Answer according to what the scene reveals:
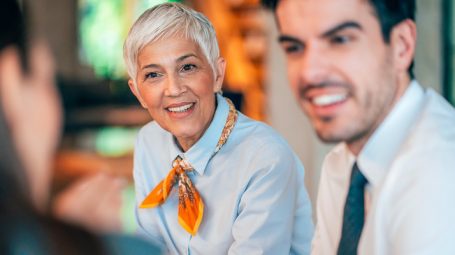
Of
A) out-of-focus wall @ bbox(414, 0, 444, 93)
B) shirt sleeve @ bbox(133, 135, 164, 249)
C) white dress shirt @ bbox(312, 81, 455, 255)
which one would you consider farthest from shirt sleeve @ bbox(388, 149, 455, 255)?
out-of-focus wall @ bbox(414, 0, 444, 93)

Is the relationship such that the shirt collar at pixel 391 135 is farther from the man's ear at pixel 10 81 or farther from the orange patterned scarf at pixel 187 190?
the man's ear at pixel 10 81

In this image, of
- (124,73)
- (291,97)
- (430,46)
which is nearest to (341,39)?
(430,46)

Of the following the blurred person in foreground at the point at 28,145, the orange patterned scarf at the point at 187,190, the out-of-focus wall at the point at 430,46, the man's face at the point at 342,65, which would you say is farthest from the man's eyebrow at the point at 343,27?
the out-of-focus wall at the point at 430,46

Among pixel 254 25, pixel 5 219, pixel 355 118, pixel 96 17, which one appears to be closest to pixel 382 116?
pixel 355 118

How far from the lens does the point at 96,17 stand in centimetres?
593

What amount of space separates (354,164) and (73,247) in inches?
15.7

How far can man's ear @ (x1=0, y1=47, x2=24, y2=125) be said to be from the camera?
73 centimetres

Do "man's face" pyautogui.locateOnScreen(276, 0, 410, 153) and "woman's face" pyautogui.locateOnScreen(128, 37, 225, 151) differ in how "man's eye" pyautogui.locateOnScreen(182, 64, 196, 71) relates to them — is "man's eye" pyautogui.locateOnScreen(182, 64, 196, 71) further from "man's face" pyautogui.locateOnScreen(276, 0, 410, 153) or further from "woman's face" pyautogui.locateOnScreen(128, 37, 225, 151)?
"man's face" pyautogui.locateOnScreen(276, 0, 410, 153)

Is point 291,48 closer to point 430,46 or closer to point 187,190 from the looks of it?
point 187,190

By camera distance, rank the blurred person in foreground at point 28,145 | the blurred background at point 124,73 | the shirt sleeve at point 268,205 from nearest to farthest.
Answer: the blurred person in foreground at point 28,145 < the shirt sleeve at point 268,205 < the blurred background at point 124,73

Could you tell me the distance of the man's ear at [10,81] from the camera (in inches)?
28.8

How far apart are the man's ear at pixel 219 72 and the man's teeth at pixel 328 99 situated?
6.8 inches

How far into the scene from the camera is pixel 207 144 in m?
0.96

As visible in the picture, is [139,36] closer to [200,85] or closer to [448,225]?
[200,85]
